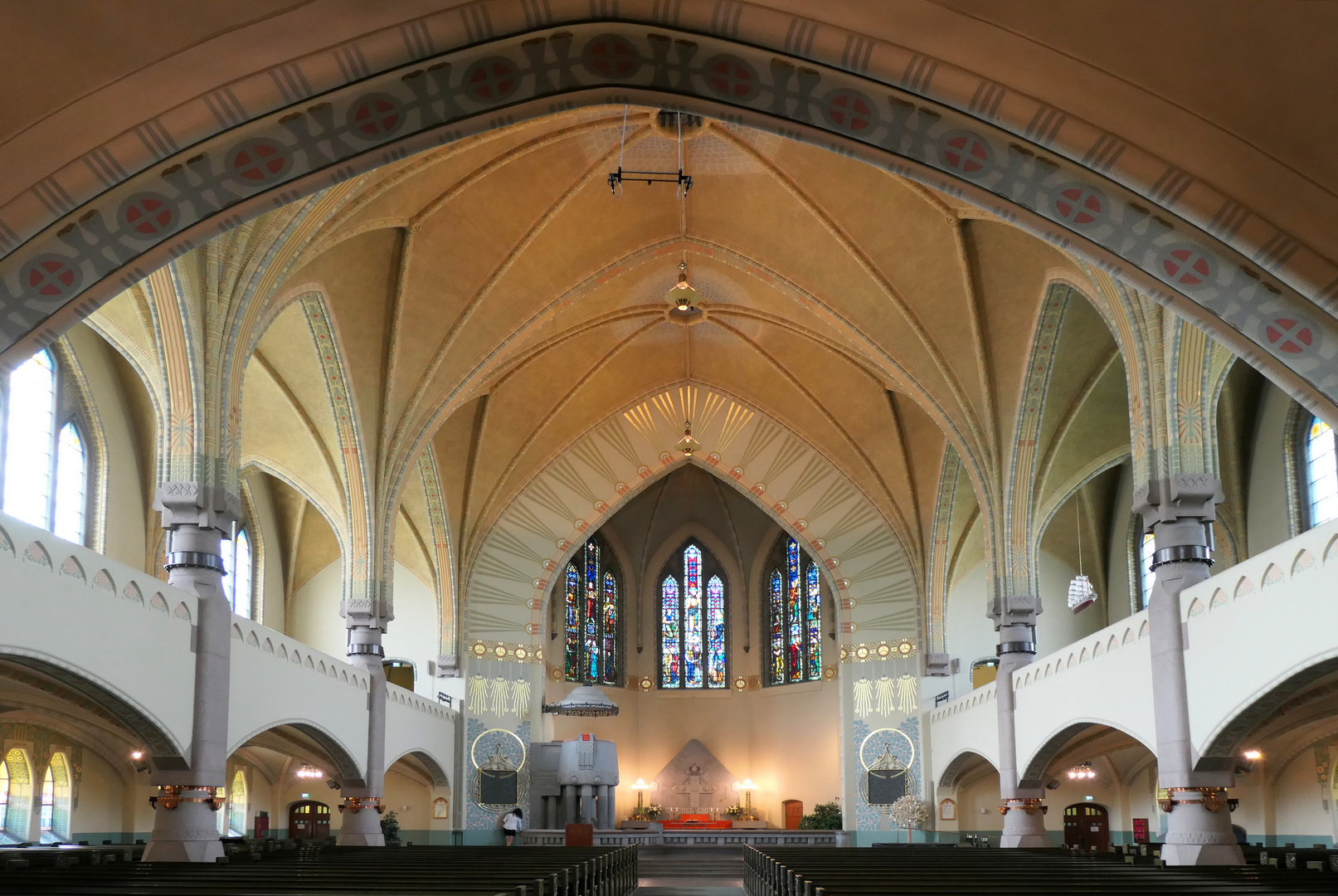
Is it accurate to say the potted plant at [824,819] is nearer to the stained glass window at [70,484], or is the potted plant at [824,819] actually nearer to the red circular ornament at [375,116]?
the stained glass window at [70,484]

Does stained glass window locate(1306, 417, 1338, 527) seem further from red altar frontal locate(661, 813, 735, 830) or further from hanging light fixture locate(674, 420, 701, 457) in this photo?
red altar frontal locate(661, 813, 735, 830)

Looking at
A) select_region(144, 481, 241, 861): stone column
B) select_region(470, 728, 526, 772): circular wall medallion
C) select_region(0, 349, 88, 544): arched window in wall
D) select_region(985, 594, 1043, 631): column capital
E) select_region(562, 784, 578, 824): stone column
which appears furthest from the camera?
select_region(562, 784, 578, 824): stone column

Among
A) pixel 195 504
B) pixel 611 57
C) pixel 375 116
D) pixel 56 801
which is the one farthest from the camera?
pixel 56 801

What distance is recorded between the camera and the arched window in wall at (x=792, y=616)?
35031 mm

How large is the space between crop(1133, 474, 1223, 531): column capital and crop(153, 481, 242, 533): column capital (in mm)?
11500

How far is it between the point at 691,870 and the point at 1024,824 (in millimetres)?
7501

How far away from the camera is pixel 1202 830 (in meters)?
14.5

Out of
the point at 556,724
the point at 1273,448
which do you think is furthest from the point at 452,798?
the point at 1273,448

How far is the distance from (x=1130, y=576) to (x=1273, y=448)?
6444mm

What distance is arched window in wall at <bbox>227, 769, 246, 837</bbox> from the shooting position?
28141mm

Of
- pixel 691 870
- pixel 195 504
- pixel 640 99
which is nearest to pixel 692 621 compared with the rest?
pixel 691 870

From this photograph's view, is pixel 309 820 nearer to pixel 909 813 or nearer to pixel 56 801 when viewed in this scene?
pixel 56 801

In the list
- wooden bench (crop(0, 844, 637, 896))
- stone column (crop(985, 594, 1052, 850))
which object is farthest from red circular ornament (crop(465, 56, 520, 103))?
stone column (crop(985, 594, 1052, 850))

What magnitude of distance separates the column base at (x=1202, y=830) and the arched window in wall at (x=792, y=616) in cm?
1984
